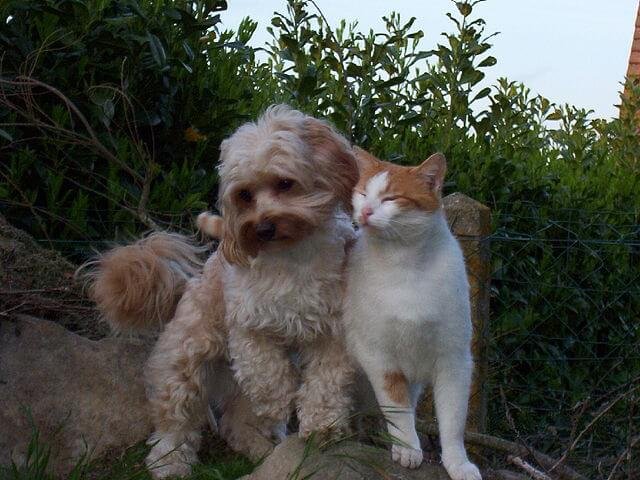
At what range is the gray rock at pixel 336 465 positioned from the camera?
371 centimetres

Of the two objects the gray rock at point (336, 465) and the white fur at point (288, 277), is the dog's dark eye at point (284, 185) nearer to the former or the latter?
the white fur at point (288, 277)

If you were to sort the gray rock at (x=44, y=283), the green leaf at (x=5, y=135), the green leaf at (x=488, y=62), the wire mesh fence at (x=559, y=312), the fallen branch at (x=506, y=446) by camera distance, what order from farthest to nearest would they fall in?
1. the green leaf at (x=488, y=62)
2. the wire mesh fence at (x=559, y=312)
3. the green leaf at (x=5, y=135)
4. the gray rock at (x=44, y=283)
5. the fallen branch at (x=506, y=446)

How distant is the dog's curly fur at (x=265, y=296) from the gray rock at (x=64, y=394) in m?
0.21

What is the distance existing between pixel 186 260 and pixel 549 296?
2816mm

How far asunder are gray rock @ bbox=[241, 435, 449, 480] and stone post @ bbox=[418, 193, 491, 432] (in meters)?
1.09

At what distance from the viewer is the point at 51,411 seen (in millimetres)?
4570

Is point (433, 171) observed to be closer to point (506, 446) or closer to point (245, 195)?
point (245, 195)

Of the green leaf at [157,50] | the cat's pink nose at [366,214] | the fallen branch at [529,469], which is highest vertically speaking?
the green leaf at [157,50]

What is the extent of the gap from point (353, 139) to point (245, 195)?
8.36 ft

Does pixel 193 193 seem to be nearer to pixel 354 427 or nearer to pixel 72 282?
pixel 72 282

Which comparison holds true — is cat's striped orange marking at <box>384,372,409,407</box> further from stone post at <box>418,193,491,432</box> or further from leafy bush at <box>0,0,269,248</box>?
leafy bush at <box>0,0,269,248</box>

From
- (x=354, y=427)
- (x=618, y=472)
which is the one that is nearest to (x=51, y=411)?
(x=354, y=427)

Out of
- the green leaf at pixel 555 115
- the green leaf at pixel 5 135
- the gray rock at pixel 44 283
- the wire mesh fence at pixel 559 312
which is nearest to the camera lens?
the gray rock at pixel 44 283

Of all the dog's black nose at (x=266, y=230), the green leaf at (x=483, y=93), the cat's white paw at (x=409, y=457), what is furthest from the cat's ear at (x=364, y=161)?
the green leaf at (x=483, y=93)
